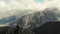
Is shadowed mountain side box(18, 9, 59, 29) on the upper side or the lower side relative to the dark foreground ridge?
upper

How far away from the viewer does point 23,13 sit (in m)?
1.72

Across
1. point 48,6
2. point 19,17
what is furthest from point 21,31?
point 48,6

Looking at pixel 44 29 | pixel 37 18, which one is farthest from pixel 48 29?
pixel 37 18

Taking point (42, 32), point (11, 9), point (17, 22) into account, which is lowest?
point (42, 32)

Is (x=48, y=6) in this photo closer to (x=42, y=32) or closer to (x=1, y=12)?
(x=42, y=32)

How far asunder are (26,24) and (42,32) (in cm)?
19

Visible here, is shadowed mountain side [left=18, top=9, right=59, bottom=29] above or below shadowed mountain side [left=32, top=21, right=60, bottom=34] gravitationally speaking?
above

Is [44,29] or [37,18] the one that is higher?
[37,18]

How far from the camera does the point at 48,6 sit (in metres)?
1.70

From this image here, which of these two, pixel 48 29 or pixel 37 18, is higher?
pixel 37 18

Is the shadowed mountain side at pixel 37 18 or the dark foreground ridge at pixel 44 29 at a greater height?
the shadowed mountain side at pixel 37 18

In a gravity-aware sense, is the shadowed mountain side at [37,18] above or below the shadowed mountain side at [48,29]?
above

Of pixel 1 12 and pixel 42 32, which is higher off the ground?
pixel 1 12

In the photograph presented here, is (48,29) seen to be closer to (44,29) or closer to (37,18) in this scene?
(44,29)
